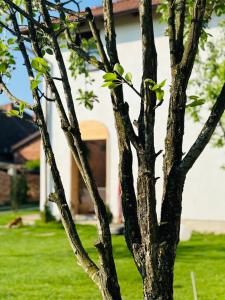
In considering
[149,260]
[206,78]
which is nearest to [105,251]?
[149,260]

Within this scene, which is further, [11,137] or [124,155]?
[11,137]

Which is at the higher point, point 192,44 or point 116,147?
point 116,147

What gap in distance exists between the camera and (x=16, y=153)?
137 ft

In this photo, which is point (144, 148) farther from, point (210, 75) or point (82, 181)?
point (82, 181)

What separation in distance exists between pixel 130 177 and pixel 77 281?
678cm

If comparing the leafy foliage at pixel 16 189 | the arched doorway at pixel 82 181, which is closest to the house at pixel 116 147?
the arched doorway at pixel 82 181

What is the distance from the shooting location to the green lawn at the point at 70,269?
818cm

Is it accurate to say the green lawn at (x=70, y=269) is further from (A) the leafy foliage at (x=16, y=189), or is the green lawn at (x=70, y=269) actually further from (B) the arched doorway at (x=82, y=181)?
(A) the leafy foliage at (x=16, y=189)

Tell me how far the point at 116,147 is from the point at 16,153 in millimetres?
24698

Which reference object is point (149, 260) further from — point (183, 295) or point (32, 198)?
point (32, 198)

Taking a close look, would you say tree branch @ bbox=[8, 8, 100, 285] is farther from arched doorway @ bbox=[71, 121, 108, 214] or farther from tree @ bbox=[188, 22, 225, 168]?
arched doorway @ bbox=[71, 121, 108, 214]

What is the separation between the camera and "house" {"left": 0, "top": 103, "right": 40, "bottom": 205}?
36.2 metres

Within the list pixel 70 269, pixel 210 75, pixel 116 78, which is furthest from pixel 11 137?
pixel 116 78

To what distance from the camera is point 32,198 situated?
3634 centimetres
